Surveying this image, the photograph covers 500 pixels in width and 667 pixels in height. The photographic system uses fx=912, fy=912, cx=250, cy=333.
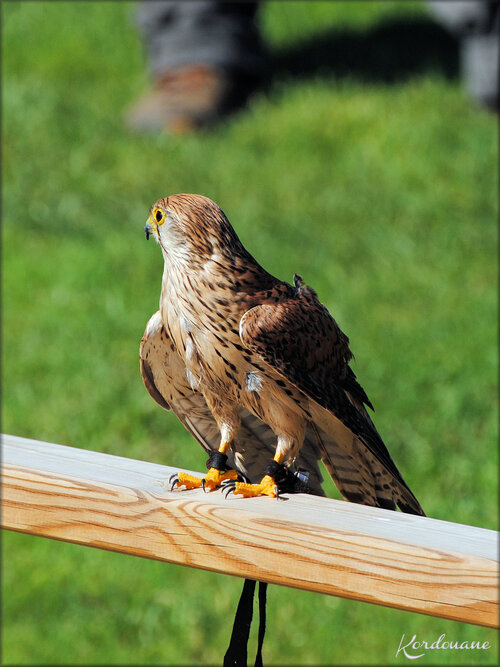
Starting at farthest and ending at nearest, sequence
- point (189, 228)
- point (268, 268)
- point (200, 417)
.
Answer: point (268, 268)
point (200, 417)
point (189, 228)

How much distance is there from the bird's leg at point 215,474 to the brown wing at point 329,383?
7.4 inches

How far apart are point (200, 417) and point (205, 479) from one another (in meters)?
0.19

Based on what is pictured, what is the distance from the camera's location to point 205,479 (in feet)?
5.74

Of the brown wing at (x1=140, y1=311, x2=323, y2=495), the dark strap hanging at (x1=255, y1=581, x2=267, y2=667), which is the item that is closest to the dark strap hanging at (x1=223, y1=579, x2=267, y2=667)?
the dark strap hanging at (x1=255, y1=581, x2=267, y2=667)

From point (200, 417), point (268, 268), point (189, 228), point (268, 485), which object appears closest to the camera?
point (189, 228)

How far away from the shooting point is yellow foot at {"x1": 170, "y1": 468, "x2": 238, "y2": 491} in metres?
1.72

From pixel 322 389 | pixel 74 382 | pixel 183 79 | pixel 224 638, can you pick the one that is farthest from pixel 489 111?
pixel 322 389

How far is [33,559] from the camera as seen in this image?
463cm

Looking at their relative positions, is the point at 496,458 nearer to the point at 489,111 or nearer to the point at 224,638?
the point at 224,638

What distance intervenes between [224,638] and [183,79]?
427 centimetres

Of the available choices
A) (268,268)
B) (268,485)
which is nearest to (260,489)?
(268,485)

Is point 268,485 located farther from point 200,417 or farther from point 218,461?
point 200,417

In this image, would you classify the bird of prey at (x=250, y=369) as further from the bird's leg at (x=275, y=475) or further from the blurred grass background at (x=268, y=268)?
the blurred grass background at (x=268, y=268)

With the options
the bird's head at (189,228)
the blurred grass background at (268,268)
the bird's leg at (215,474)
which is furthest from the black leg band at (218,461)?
the blurred grass background at (268,268)
